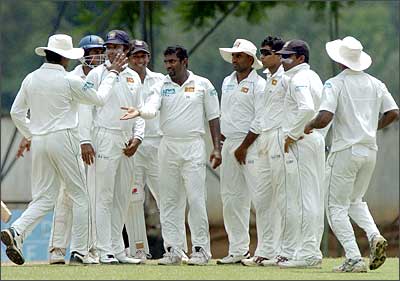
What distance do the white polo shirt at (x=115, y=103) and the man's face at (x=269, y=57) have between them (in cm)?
128

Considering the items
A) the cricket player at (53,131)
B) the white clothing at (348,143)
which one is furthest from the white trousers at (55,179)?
the white clothing at (348,143)

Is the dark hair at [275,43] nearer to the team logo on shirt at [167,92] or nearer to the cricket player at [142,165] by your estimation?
the team logo on shirt at [167,92]

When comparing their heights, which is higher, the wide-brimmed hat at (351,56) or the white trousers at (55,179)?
the wide-brimmed hat at (351,56)

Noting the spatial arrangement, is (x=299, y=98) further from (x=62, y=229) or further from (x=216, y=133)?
(x=62, y=229)

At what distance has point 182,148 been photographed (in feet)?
44.1

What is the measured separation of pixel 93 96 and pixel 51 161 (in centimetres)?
71

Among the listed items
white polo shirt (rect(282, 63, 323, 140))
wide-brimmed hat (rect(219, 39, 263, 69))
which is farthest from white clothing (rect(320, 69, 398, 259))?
wide-brimmed hat (rect(219, 39, 263, 69))

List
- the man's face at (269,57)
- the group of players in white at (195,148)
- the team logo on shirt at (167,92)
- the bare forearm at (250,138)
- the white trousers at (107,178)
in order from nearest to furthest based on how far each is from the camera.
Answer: the group of players in white at (195,148) → the man's face at (269,57) → the white trousers at (107,178) → the bare forearm at (250,138) → the team logo on shirt at (167,92)

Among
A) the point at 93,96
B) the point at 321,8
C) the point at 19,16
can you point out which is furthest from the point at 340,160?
the point at 19,16

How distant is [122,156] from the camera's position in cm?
1344

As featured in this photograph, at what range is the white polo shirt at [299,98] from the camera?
39.8 ft

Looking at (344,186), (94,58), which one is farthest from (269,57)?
(94,58)

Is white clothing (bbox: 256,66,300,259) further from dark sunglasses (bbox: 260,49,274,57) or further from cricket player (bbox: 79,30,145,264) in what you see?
cricket player (bbox: 79,30,145,264)

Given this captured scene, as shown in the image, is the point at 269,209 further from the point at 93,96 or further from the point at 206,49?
the point at 206,49
